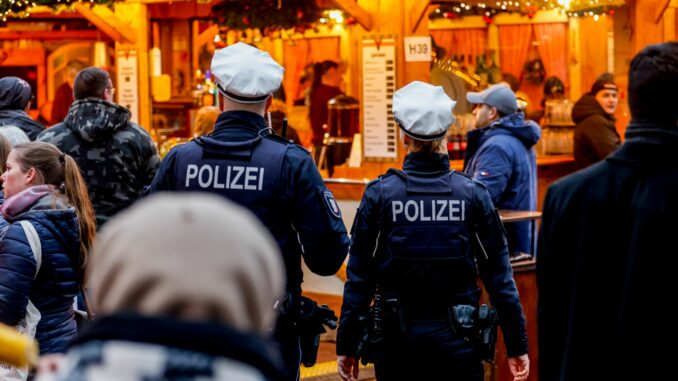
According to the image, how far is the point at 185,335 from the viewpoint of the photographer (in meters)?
1.43

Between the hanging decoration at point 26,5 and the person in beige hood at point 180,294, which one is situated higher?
the hanging decoration at point 26,5

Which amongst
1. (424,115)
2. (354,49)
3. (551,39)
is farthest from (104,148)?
(551,39)

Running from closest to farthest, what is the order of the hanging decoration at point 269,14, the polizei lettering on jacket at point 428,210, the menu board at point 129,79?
the polizei lettering on jacket at point 428,210
the hanging decoration at point 269,14
the menu board at point 129,79

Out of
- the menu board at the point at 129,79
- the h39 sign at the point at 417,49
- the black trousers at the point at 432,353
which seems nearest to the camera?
the black trousers at the point at 432,353

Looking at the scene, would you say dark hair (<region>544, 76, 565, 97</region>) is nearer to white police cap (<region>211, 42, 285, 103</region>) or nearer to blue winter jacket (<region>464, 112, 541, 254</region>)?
blue winter jacket (<region>464, 112, 541, 254</region>)

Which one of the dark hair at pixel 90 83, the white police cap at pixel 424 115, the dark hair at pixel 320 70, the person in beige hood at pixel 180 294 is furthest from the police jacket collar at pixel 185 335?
the dark hair at pixel 320 70

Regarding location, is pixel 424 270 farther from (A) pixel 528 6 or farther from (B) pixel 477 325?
(A) pixel 528 6

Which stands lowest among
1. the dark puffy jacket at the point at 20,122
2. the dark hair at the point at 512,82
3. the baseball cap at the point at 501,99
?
the dark puffy jacket at the point at 20,122

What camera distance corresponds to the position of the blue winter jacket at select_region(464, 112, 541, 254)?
709 cm

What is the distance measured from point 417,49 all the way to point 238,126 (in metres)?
5.68

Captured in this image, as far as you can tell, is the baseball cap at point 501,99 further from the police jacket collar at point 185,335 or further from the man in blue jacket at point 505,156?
the police jacket collar at point 185,335

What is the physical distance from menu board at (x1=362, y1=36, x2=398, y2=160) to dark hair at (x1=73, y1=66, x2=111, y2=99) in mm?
3174

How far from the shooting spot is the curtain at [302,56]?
1738 centimetres

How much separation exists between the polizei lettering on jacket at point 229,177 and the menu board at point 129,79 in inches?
332
